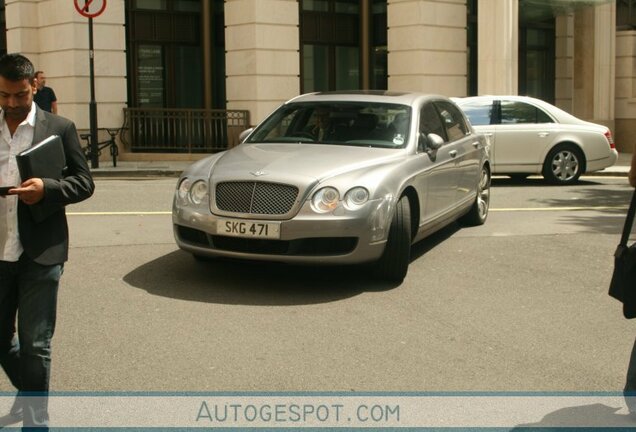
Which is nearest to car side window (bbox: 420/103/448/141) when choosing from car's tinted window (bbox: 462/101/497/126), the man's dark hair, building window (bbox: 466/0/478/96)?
the man's dark hair

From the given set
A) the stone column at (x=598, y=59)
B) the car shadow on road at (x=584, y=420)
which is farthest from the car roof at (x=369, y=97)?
the stone column at (x=598, y=59)

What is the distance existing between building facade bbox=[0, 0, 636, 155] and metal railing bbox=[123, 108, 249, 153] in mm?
69

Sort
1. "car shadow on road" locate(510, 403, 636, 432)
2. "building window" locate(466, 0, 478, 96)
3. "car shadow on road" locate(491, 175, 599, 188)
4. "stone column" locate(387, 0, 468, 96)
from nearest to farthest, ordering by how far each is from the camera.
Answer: "car shadow on road" locate(510, 403, 636, 432) → "car shadow on road" locate(491, 175, 599, 188) → "stone column" locate(387, 0, 468, 96) → "building window" locate(466, 0, 478, 96)

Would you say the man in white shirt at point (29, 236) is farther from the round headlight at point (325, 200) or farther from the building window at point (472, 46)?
the building window at point (472, 46)

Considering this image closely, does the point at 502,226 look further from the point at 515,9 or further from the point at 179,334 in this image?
the point at 515,9

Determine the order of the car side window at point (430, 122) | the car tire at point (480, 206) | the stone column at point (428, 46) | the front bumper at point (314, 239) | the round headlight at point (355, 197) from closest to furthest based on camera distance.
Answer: the front bumper at point (314, 239)
the round headlight at point (355, 197)
the car side window at point (430, 122)
the car tire at point (480, 206)
the stone column at point (428, 46)

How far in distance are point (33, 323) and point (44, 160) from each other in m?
0.72

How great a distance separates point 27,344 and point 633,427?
2.80 metres

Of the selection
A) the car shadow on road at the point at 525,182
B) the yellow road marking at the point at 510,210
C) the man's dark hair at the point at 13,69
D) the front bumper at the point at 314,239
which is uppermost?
the man's dark hair at the point at 13,69

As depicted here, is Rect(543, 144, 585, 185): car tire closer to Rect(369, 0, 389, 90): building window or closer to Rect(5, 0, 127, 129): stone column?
Rect(369, 0, 389, 90): building window

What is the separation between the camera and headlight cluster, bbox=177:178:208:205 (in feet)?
25.8

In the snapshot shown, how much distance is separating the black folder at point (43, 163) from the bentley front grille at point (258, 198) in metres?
3.21

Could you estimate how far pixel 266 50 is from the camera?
70.8ft

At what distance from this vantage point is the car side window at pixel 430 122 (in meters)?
9.24
